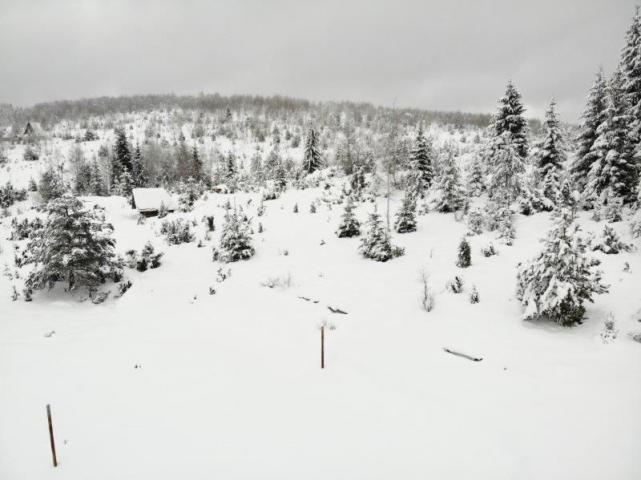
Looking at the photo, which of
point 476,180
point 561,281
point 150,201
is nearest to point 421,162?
point 476,180

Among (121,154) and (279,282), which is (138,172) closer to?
(121,154)

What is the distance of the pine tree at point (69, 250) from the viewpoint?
12570 mm

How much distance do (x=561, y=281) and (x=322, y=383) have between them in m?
6.92

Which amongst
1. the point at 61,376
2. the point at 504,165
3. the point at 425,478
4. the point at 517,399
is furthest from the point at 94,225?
the point at 504,165

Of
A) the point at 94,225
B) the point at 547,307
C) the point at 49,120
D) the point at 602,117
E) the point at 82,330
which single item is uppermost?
the point at 49,120

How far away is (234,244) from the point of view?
16.9 meters

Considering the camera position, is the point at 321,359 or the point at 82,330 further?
the point at 82,330

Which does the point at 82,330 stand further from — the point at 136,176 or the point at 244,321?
the point at 136,176

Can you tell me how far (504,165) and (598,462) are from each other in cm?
1778

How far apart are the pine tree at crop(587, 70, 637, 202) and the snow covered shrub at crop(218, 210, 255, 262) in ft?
59.2

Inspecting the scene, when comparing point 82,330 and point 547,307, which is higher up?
point 547,307

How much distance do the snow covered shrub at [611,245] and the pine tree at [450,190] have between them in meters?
9.02

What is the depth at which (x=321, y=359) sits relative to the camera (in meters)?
8.28

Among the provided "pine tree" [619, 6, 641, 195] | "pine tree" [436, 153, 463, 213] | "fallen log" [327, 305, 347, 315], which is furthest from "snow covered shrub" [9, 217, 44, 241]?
"pine tree" [619, 6, 641, 195]
